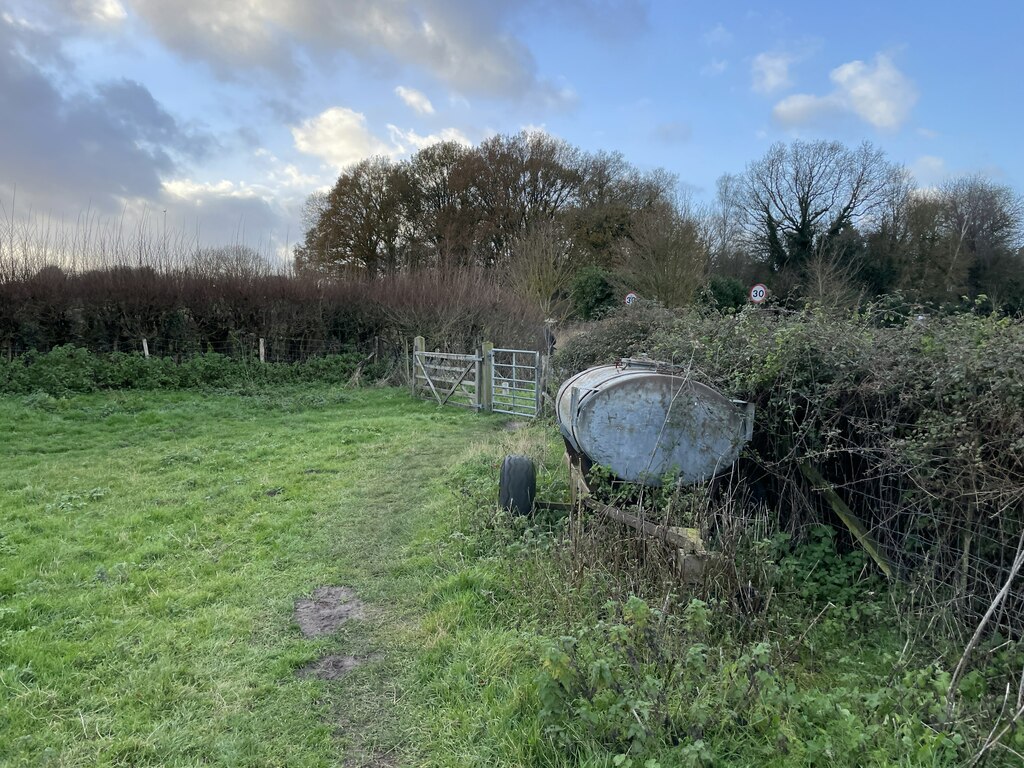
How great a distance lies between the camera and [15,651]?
3537 mm

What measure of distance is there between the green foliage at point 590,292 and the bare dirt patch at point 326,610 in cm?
2402

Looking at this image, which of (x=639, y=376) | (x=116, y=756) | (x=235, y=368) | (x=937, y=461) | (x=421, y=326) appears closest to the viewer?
(x=116, y=756)

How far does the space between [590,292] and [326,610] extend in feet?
81.6

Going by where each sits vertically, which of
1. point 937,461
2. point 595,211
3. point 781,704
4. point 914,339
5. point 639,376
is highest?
point 595,211

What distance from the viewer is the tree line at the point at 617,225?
1253 inches

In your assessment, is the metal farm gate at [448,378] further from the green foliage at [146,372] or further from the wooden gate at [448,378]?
the green foliage at [146,372]

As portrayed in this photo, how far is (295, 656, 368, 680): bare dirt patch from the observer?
346 cm

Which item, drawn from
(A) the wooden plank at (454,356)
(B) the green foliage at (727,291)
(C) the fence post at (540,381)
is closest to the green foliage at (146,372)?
(A) the wooden plank at (454,356)

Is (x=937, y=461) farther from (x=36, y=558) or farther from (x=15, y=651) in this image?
(x=36, y=558)

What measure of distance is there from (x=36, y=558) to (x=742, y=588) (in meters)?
5.67

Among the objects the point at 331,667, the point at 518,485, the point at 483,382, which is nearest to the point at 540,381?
the point at 483,382

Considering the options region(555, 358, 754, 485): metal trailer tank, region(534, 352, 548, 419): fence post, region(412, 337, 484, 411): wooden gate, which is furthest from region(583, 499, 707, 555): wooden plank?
region(412, 337, 484, 411): wooden gate

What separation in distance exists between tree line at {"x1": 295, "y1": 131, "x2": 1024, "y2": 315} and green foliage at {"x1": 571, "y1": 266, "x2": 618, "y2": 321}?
0.07 metres

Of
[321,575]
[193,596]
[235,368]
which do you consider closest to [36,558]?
[193,596]
